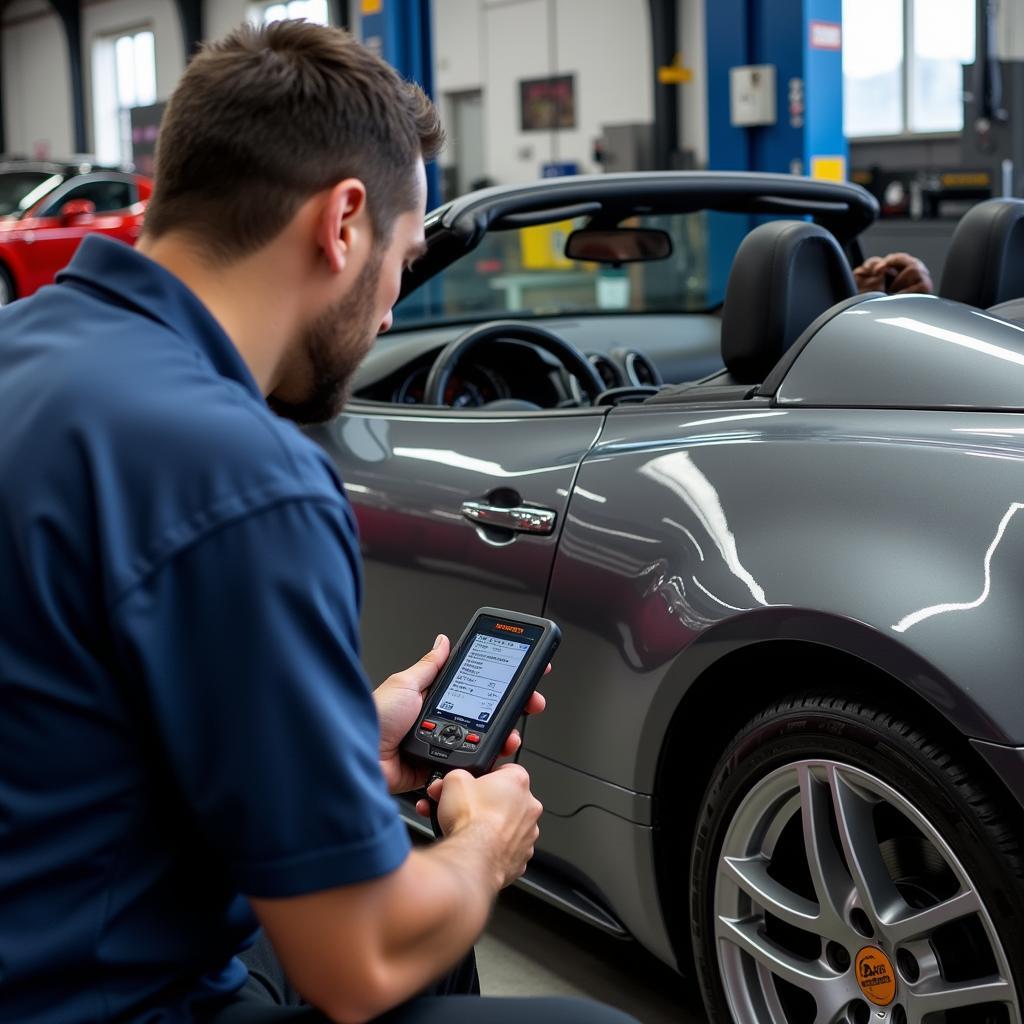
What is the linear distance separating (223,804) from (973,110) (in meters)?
9.85

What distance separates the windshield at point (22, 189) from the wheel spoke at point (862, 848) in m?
11.9

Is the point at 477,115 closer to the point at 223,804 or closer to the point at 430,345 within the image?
the point at 430,345

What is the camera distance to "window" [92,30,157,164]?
23516 millimetres

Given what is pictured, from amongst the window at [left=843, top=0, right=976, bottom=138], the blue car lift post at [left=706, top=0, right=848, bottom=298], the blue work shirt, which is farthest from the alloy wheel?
the window at [left=843, top=0, right=976, bottom=138]

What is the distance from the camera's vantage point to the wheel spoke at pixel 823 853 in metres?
1.75

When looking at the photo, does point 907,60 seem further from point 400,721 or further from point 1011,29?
point 400,721

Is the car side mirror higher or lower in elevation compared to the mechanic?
higher

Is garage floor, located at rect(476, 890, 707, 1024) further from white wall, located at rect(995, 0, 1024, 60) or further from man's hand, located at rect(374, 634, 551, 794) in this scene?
white wall, located at rect(995, 0, 1024, 60)

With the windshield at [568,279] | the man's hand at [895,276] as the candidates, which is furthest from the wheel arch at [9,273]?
the man's hand at [895,276]

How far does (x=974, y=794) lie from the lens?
1.56 meters

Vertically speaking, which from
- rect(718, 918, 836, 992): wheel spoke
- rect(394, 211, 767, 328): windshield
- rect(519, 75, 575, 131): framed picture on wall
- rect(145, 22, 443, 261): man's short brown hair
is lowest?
rect(718, 918, 836, 992): wheel spoke

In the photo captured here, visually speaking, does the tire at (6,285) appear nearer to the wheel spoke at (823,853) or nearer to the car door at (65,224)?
the car door at (65,224)

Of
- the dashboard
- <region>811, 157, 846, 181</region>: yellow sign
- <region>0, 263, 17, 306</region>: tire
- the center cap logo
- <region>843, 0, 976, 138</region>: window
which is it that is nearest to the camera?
the center cap logo

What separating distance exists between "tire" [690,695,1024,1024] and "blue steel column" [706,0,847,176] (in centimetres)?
563
